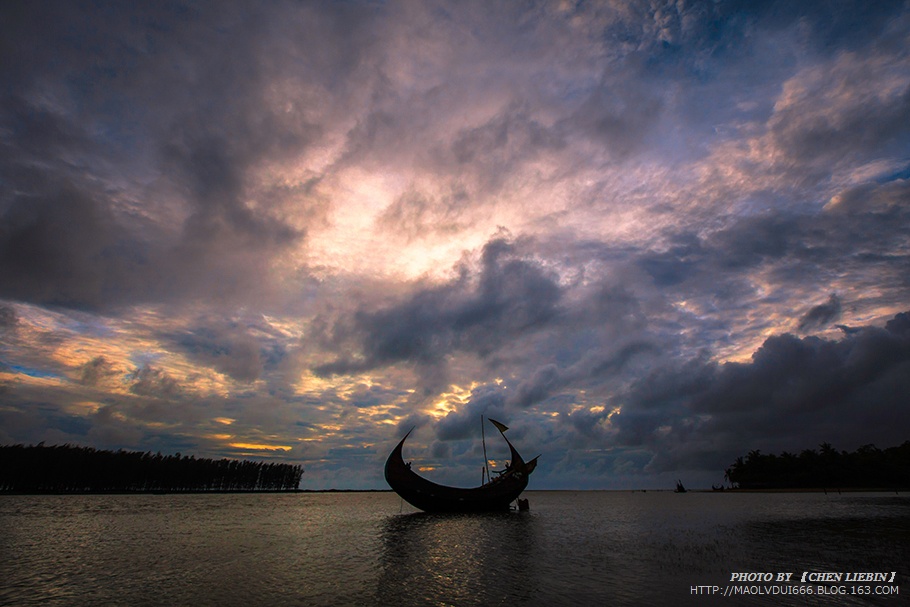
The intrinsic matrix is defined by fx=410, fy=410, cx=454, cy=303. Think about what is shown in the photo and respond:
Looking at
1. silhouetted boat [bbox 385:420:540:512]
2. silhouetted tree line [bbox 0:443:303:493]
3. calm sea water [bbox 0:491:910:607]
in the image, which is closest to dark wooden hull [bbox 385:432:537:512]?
silhouetted boat [bbox 385:420:540:512]

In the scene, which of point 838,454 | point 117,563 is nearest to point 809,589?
point 117,563

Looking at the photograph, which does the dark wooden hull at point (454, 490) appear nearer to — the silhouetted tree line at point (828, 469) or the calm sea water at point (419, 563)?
the calm sea water at point (419, 563)

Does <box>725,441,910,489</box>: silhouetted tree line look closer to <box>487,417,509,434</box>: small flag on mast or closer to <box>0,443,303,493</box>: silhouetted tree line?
<box>487,417,509,434</box>: small flag on mast

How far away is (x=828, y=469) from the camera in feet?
465

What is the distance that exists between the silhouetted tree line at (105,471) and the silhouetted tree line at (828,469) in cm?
20669

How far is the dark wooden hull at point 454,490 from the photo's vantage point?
5175cm

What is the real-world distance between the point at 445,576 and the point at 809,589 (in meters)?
16.2

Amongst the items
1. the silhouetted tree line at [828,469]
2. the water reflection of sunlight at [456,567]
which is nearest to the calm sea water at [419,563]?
the water reflection of sunlight at [456,567]

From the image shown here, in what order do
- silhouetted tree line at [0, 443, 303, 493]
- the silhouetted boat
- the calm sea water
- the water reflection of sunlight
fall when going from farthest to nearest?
silhouetted tree line at [0, 443, 303, 493] < the silhouetted boat < the water reflection of sunlight < the calm sea water

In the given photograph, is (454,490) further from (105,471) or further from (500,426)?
(105,471)

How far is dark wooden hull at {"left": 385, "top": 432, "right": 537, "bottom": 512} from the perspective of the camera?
5175cm

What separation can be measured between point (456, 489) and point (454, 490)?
1.89 ft

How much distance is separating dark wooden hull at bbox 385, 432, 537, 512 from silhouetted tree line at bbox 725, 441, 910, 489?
5160 inches

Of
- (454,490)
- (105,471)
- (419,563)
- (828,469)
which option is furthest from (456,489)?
(828,469)
